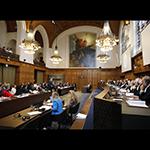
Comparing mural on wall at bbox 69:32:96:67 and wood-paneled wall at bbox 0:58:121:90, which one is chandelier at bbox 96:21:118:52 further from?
mural on wall at bbox 69:32:96:67

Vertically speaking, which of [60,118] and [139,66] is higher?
[139,66]

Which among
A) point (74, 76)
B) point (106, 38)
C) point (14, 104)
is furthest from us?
point (74, 76)

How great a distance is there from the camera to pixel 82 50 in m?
25.4

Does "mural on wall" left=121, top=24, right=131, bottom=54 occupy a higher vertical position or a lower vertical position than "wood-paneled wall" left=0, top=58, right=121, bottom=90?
higher

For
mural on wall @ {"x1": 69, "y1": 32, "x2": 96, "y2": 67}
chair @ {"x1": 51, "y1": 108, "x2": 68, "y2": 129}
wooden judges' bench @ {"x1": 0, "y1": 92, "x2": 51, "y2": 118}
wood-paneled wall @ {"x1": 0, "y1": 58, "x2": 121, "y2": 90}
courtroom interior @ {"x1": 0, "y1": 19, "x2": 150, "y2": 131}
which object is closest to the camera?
courtroom interior @ {"x1": 0, "y1": 19, "x2": 150, "y2": 131}

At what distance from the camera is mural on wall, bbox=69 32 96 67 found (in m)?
25.1

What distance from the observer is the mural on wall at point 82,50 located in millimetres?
25094

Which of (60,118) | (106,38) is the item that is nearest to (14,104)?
(60,118)

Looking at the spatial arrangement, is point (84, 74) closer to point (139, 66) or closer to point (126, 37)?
point (126, 37)

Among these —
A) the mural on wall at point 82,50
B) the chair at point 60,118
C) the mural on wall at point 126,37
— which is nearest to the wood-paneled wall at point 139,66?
the mural on wall at point 126,37

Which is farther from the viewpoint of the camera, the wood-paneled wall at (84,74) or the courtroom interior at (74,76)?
the wood-paneled wall at (84,74)

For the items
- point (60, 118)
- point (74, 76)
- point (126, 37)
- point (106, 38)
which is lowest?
point (60, 118)

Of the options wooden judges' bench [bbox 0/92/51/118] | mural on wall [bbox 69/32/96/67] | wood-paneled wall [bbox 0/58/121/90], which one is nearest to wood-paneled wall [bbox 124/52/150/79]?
wooden judges' bench [bbox 0/92/51/118]

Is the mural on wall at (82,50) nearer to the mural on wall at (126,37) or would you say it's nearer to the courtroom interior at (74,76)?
the courtroom interior at (74,76)
